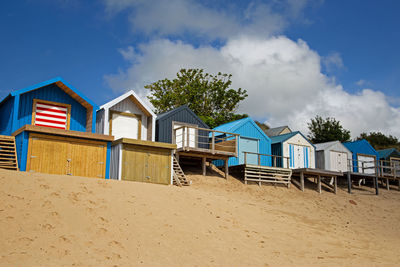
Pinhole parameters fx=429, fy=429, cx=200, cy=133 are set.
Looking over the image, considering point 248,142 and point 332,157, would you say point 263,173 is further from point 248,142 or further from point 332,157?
point 332,157

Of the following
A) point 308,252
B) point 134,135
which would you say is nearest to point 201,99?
point 134,135

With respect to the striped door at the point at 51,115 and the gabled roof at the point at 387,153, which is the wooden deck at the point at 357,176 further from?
the striped door at the point at 51,115

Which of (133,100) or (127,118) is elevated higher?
(133,100)

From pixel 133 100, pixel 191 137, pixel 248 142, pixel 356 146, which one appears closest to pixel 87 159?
pixel 133 100

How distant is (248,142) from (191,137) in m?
5.00

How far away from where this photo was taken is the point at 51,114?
69.5ft

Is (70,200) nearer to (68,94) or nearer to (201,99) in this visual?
(68,94)

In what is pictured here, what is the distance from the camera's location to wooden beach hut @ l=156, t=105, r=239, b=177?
79.3 ft

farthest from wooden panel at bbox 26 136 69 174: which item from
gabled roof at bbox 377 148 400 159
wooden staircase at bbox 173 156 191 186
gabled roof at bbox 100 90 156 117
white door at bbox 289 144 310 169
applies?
gabled roof at bbox 377 148 400 159

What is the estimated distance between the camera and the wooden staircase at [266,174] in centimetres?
2608

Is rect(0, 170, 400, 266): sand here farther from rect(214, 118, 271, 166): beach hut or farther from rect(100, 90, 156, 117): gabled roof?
rect(214, 118, 271, 166): beach hut

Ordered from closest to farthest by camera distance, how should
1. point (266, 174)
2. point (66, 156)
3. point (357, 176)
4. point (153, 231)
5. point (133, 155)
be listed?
point (153, 231)
point (66, 156)
point (133, 155)
point (266, 174)
point (357, 176)

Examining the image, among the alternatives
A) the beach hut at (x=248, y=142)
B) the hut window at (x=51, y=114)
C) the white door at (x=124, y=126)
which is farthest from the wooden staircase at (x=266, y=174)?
the hut window at (x=51, y=114)

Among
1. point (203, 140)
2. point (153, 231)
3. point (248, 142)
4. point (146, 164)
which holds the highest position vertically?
point (248, 142)
